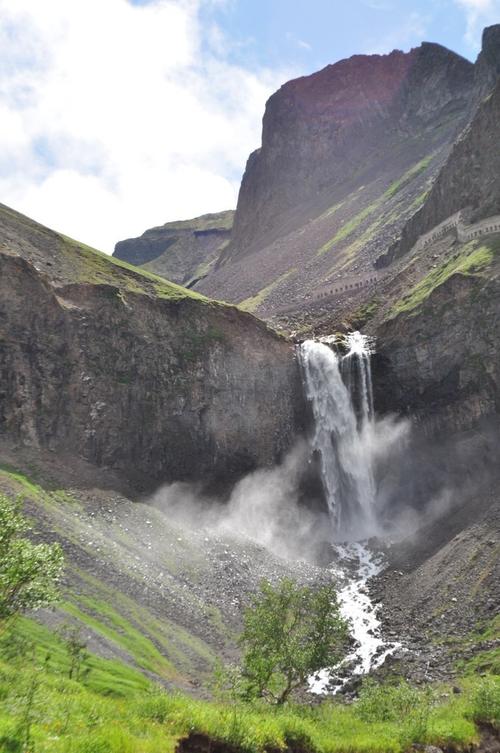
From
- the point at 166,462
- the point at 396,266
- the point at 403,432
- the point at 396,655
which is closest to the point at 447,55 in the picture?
the point at 396,266

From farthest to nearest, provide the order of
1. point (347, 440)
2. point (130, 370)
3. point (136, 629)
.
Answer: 1. point (347, 440)
2. point (130, 370)
3. point (136, 629)

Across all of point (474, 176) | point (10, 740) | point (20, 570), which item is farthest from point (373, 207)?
point (10, 740)

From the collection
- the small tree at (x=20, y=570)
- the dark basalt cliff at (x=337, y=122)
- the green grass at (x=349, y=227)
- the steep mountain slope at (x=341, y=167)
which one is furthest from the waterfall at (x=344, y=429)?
the dark basalt cliff at (x=337, y=122)

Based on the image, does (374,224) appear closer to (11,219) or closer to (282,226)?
(282,226)

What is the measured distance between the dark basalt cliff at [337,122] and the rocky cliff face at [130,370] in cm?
11226

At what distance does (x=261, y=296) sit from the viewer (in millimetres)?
117625

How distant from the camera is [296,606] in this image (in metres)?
21.8

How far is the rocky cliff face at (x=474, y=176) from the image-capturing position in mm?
70875

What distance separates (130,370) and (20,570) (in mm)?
37566

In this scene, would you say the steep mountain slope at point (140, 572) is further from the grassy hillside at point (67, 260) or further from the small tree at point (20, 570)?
the grassy hillside at point (67, 260)

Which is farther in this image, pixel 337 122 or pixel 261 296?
pixel 337 122

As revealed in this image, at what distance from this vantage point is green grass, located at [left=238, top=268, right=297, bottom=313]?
112250 mm

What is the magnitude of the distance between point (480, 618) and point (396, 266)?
67.0m

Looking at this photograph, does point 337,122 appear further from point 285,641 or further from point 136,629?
point 285,641
